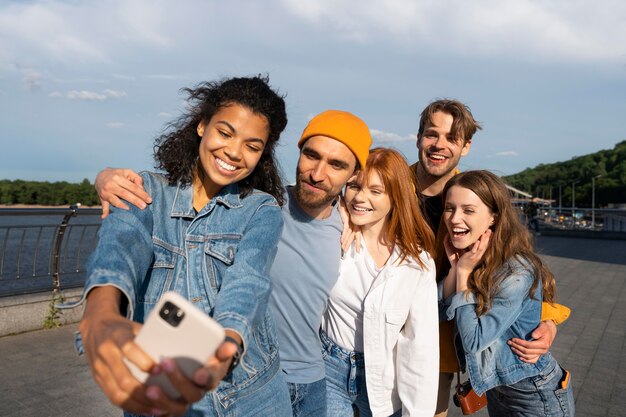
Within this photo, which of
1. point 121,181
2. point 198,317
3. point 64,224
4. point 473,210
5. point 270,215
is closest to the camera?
point 198,317

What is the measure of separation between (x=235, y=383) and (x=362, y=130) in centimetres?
141

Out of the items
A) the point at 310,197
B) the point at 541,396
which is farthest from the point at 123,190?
the point at 541,396

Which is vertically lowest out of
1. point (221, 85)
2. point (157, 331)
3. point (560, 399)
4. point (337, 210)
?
point (560, 399)

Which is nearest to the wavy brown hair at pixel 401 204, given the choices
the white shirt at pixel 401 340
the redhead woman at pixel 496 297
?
the white shirt at pixel 401 340

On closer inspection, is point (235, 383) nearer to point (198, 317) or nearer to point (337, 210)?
point (198, 317)

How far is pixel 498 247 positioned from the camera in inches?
114

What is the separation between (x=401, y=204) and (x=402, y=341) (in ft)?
2.31

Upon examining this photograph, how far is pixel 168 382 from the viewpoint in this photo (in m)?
1.14

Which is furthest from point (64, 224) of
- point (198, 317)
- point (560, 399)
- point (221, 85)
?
point (198, 317)

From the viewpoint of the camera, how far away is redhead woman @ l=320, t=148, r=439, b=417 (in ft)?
8.86

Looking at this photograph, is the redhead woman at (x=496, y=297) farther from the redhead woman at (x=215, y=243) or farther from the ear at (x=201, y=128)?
the ear at (x=201, y=128)

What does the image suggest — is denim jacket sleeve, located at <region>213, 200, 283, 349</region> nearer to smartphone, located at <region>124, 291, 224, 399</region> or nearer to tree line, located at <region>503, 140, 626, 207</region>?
smartphone, located at <region>124, 291, 224, 399</region>

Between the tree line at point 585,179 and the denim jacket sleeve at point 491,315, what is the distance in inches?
3880

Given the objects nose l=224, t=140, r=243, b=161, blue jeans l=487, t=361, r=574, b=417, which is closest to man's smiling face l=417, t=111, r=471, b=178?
blue jeans l=487, t=361, r=574, b=417
